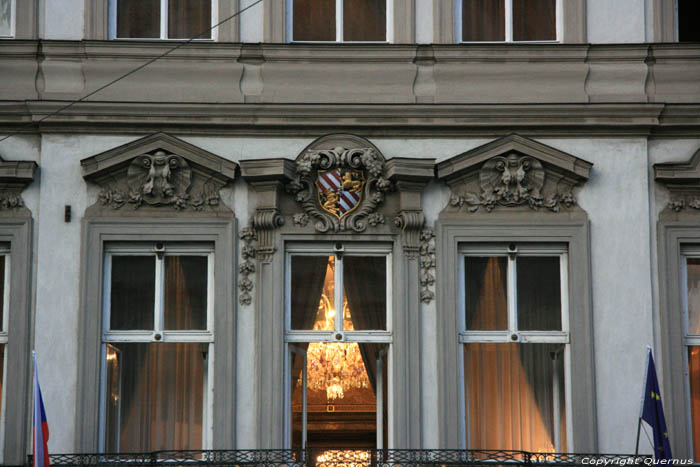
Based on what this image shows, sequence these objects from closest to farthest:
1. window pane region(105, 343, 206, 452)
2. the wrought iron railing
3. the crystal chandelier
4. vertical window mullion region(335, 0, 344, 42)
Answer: the wrought iron railing, window pane region(105, 343, 206, 452), vertical window mullion region(335, 0, 344, 42), the crystal chandelier

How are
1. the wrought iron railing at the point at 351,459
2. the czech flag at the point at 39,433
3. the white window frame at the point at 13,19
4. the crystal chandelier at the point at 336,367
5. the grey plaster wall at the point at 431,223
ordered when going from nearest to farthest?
1. the czech flag at the point at 39,433
2. the wrought iron railing at the point at 351,459
3. the grey plaster wall at the point at 431,223
4. the white window frame at the point at 13,19
5. the crystal chandelier at the point at 336,367

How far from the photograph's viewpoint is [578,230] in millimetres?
12656

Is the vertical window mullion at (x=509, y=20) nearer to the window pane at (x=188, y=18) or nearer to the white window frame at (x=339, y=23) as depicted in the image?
the white window frame at (x=339, y=23)

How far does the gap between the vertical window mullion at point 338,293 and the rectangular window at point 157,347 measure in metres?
1.26

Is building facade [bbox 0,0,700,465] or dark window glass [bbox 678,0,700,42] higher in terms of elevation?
dark window glass [bbox 678,0,700,42]

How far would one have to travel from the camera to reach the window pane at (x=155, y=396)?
12.5 meters

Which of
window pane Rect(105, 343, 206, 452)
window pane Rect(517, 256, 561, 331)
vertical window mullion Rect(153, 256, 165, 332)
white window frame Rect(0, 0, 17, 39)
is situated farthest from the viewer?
white window frame Rect(0, 0, 17, 39)

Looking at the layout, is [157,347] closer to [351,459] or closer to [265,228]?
[265,228]

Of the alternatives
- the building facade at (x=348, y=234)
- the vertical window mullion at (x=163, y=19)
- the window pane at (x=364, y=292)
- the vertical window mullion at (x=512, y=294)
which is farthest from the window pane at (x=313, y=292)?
the vertical window mullion at (x=163, y=19)

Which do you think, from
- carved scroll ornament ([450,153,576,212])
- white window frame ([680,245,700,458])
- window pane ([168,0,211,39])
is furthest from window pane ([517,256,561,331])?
window pane ([168,0,211,39])

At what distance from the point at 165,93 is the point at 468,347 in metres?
4.05

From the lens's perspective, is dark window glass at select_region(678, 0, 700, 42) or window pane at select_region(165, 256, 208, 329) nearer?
window pane at select_region(165, 256, 208, 329)

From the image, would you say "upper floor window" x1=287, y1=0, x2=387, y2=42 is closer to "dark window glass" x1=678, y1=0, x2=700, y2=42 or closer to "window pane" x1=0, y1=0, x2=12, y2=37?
"window pane" x1=0, y1=0, x2=12, y2=37

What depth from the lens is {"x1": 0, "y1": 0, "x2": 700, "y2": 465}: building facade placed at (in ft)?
40.8
